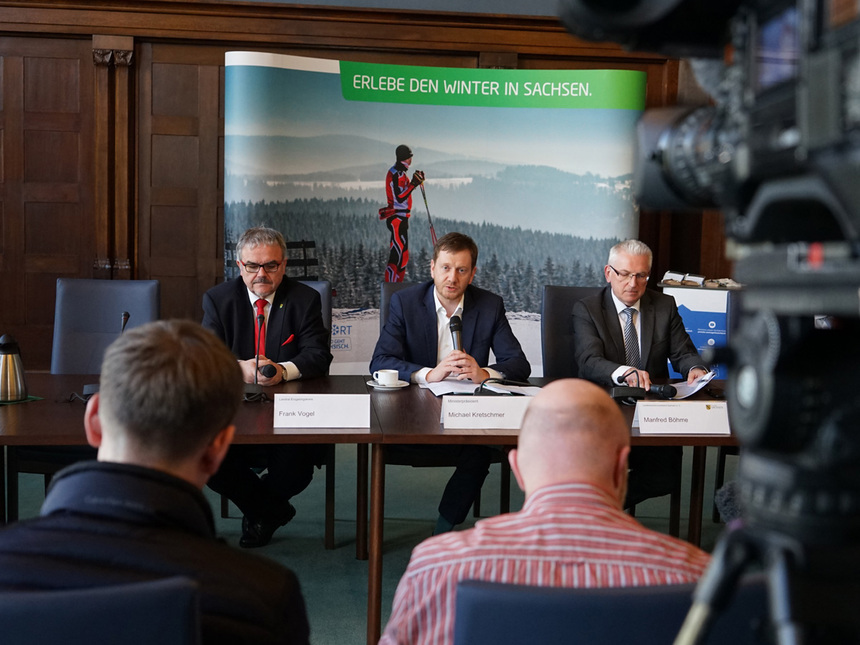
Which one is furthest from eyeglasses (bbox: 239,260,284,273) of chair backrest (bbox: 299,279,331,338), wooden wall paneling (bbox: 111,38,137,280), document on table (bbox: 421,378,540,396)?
wooden wall paneling (bbox: 111,38,137,280)

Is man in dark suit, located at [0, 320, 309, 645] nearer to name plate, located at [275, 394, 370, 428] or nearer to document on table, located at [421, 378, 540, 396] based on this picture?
name plate, located at [275, 394, 370, 428]

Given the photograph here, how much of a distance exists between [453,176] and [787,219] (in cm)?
542

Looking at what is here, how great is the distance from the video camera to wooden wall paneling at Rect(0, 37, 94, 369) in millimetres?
6217

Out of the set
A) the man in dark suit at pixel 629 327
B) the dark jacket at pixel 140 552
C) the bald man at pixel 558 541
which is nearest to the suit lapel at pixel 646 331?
the man in dark suit at pixel 629 327

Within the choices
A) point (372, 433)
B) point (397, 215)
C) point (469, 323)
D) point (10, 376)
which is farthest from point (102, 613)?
point (397, 215)

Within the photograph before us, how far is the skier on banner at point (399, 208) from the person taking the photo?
19.5 ft

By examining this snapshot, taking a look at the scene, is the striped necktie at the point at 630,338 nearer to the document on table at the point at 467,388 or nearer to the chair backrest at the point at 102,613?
the document on table at the point at 467,388

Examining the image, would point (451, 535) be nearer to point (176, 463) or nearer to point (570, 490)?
point (570, 490)

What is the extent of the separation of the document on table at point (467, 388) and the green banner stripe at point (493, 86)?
3.26m

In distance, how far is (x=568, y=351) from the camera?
12.0 ft

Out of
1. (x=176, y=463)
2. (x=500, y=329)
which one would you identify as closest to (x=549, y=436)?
(x=176, y=463)

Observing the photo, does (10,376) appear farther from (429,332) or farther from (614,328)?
(614,328)

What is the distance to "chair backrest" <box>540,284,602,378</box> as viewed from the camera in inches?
144

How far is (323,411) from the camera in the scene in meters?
2.44
